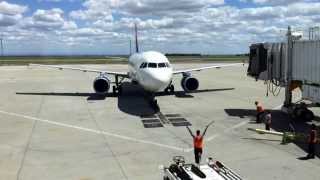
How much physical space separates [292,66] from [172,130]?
8103 mm

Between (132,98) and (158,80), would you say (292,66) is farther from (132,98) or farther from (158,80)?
(132,98)

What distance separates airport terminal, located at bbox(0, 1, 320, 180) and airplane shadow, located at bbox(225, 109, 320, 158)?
5 cm

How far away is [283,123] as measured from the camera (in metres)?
24.6

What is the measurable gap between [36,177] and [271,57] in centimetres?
1761

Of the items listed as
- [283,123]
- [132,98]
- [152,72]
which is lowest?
[283,123]

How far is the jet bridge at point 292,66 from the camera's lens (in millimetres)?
22656

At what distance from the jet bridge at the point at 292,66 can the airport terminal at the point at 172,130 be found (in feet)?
0.18

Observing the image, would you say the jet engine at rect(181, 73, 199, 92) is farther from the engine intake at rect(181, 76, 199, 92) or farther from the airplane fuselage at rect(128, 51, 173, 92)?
the airplane fuselage at rect(128, 51, 173, 92)

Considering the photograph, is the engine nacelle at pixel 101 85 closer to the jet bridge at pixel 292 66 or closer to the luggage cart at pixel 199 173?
the jet bridge at pixel 292 66

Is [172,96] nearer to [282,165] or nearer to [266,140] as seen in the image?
[266,140]

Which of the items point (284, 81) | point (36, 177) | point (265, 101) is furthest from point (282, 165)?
point (265, 101)

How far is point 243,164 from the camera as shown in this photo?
52.7 feet

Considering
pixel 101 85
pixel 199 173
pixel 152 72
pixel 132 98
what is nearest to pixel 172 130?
pixel 152 72

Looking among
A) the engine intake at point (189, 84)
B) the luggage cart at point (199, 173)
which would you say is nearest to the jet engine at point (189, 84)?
the engine intake at point (189, 84)
